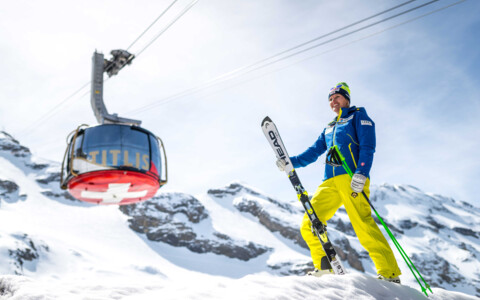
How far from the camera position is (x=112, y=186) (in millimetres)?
5910

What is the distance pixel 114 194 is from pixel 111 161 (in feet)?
2.52

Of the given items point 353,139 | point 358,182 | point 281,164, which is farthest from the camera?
point 281,164

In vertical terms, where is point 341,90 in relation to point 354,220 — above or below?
above

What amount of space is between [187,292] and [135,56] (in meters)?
5.21

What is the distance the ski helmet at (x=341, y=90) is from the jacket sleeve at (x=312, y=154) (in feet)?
2.26

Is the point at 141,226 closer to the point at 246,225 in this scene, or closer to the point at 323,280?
the point at 246,225

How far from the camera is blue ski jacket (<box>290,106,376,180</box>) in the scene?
462 centimetres

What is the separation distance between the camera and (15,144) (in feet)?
464

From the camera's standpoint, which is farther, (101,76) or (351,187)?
(101,76)

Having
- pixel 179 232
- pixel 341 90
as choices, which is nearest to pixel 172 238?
pixel 179 232

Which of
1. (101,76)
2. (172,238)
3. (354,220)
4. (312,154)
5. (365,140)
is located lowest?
(354,220)

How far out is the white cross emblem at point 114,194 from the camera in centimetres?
596

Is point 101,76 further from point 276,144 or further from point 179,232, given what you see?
point 179,232

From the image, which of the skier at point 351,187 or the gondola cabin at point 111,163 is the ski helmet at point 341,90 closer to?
the skier at point 351,187
